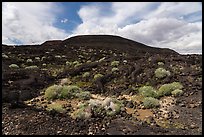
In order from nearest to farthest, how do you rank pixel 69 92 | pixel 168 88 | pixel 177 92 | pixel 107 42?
1. pixel 177 92
2. pixel 69 92
3. pixel 168 88
4. pixel 107 42

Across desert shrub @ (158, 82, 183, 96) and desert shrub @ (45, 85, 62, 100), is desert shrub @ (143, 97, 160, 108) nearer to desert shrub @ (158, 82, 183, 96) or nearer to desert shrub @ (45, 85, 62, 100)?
desert shrub @ (158, 82, 183, 96)

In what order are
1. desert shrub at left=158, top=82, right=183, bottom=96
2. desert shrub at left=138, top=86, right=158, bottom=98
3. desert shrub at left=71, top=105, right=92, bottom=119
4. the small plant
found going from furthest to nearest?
the small plant
desert shrub at left=158, top=82, right=183, bottom=96
desert shrub at left=138, top=86, right=158, bottom=98
desert shrub at left=71, top=105, right=92, bottom=119

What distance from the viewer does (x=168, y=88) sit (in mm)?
17094

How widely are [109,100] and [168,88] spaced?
4.22 m

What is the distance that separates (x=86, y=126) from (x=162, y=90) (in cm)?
643

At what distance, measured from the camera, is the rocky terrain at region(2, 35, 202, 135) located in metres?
11.7

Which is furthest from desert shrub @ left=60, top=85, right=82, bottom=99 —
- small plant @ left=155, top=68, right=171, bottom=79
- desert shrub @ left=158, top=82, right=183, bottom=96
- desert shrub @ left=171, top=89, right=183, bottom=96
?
small plant @ left=155, top=68, right=171, bottom=79

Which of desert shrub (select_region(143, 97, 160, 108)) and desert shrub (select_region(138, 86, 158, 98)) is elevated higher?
desert shrub (select_region(138, 86, 158, 98))

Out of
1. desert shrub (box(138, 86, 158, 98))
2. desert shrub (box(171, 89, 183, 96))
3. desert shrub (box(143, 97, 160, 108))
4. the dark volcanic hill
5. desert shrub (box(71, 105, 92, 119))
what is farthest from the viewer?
the dark volcanic hill

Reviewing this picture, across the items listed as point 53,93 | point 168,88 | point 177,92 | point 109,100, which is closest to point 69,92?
point 53,93

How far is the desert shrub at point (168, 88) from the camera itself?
54.8 ft

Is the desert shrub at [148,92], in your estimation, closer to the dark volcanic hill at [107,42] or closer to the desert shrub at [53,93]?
the desert shrub at [53,93]

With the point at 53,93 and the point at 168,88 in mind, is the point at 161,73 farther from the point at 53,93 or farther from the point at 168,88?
the point at 53,93

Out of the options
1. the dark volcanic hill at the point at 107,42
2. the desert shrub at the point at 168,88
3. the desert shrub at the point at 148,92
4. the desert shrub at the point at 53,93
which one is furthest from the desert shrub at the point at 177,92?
the dark volcanic hill at the point at 107,42
